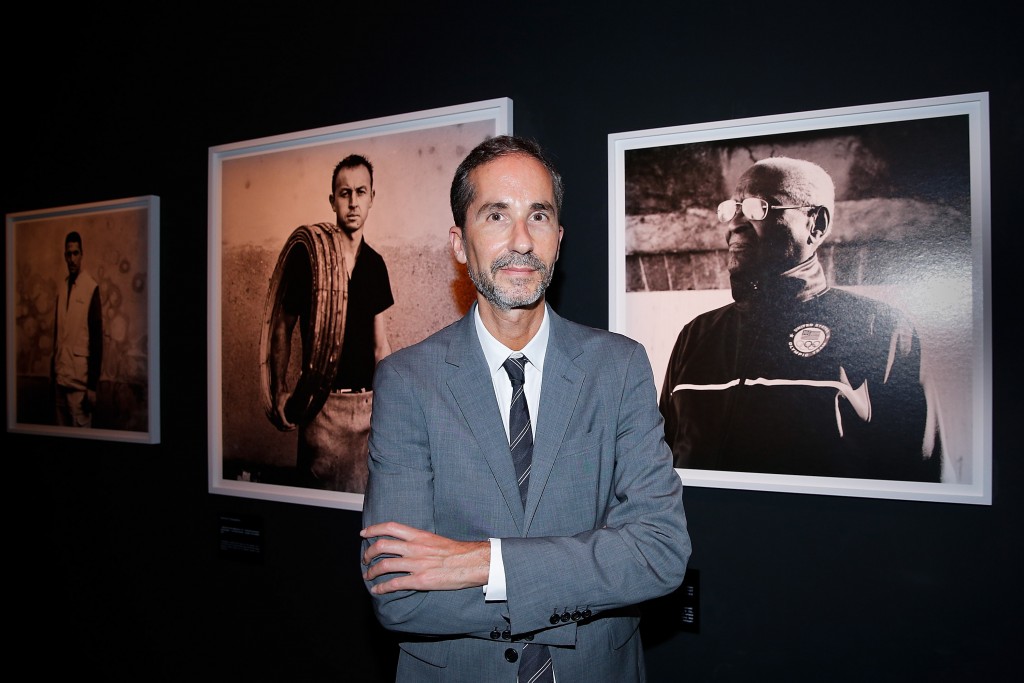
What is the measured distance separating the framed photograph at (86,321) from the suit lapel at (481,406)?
1.66 meters

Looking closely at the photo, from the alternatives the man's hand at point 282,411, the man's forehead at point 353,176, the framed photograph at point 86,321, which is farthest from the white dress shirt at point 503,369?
the framed photograph at point 86,321

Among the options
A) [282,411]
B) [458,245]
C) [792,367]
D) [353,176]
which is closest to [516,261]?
[458,245]

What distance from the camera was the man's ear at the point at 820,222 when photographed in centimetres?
171

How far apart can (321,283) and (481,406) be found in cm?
106

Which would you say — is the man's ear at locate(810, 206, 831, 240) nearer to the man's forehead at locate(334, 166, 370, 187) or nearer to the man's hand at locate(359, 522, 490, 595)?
the man's hand at locate(359, 522, 490, 595)

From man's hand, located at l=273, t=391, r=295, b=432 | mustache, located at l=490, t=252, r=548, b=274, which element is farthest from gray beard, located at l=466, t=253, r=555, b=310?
man's hand, located at l=273, t=391, r=295, b=432

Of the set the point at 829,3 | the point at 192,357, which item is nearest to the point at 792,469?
the point at 829,3

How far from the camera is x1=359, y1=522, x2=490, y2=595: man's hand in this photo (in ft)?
4.19

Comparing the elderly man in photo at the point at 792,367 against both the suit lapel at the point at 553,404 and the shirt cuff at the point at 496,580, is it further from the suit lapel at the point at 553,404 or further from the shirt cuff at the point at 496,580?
the shirt cuff at the point at 496,580

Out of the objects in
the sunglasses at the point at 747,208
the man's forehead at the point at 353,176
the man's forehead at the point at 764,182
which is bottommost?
the sunglasses at the point at 747,208

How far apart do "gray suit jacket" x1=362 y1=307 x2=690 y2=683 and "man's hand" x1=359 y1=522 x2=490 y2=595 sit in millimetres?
33

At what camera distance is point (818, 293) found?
1718mm

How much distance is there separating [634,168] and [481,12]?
76 cm

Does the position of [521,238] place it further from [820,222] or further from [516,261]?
[820,222]
